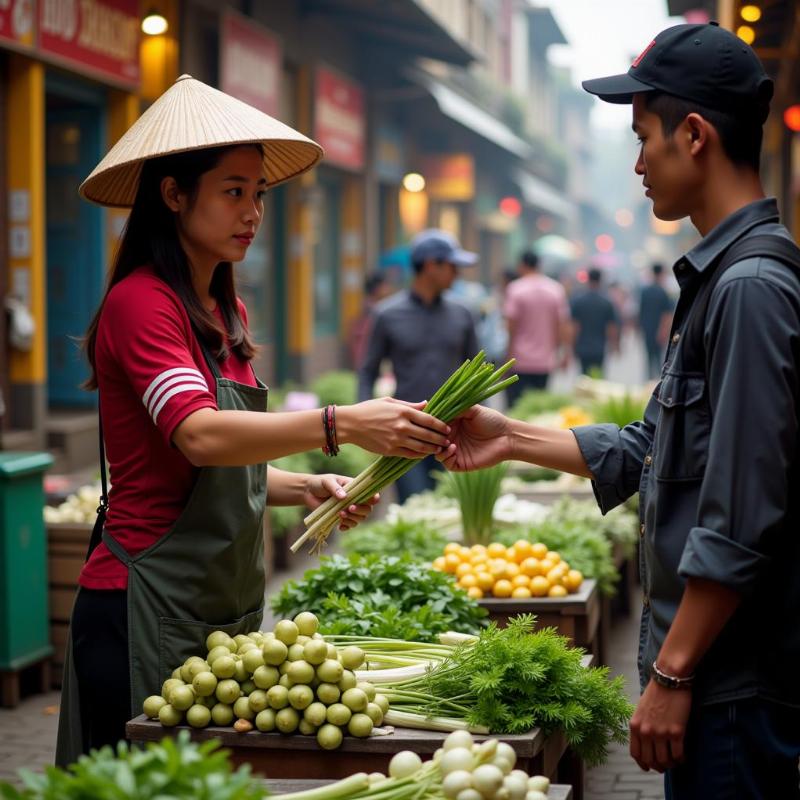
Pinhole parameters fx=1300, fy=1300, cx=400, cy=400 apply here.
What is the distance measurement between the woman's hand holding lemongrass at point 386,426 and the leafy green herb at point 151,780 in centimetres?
107

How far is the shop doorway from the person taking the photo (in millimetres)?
12555

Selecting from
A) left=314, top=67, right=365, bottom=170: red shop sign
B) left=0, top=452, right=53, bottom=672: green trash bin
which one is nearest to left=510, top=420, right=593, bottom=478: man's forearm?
left=0, top=452, right=53, bottom=672: green trash bin

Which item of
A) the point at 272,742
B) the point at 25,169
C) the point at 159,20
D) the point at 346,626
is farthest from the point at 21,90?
the point at 272,742

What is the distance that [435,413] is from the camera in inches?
137

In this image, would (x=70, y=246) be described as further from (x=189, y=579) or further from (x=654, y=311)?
(x=654, y=311)

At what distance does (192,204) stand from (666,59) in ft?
4.08

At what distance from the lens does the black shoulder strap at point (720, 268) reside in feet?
8.42

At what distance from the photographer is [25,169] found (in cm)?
1062

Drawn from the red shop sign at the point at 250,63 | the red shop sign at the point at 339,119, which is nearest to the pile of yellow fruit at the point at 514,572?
the red shop sign at the point at 250,63

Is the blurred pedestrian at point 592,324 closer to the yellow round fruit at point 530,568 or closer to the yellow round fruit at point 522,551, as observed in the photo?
the yellow round fruit at point 522,551

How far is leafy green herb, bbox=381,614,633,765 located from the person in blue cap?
5.14 m

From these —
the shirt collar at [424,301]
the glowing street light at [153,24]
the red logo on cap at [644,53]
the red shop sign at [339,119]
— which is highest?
the red shop sign at [339,119]

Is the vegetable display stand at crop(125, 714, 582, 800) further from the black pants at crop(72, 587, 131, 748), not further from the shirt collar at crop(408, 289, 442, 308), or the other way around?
the shirt collar at crop(408, 289, 442, 308)

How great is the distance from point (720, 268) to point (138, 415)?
4.60 feet
